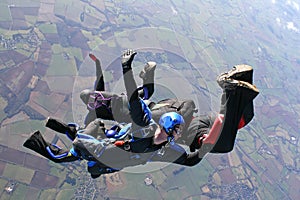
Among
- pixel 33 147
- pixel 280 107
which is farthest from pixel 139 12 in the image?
pixel 33 147

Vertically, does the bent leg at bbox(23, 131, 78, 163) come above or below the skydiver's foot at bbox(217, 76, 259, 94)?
below

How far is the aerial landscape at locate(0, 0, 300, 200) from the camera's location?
17.1 meters

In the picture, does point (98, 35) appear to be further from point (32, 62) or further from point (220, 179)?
point (220, 179)

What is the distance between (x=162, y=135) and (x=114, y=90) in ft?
3.55

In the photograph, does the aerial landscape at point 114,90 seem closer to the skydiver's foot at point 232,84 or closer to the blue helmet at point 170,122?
the blue helmet at point 170,122

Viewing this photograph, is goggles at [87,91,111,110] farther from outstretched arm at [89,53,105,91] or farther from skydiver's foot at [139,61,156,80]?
skydiver's foot at [139,61,156,80]

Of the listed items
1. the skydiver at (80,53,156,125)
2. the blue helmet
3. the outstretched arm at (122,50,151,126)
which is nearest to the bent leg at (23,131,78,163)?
the skydiver at (80,53,156,125)

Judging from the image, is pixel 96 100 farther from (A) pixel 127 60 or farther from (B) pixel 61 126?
(A) pixel 127 60

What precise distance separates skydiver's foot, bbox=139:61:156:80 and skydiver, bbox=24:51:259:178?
0.56 m

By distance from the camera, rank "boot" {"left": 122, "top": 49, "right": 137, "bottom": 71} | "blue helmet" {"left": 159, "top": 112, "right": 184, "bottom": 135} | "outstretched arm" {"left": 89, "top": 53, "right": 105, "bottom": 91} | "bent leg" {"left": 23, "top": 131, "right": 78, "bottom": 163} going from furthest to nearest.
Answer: "outstretched arm" {"left": 89, "top": 53, "right": 105, "bottom": 91}
"bent leg" {"left": 23, "top": 131, "right": 78, "bottom": 163}
"blue helmet" {"left": 159, "top": 112, "right": 184, "bottom": 135}
"boot" {"left": 122, "top": 49, "right": 137, "bottom": 71}

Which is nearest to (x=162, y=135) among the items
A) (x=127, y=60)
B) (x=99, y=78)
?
(x=127, y=60)

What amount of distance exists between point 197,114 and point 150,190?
25169mm

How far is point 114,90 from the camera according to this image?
4.68 metres

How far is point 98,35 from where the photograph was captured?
147ft
